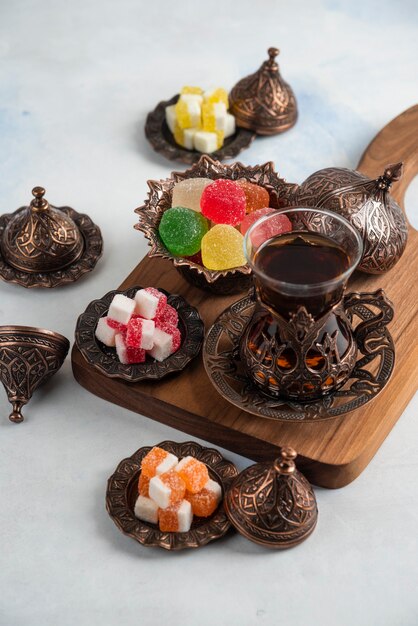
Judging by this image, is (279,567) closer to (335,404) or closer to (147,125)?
(335,404)

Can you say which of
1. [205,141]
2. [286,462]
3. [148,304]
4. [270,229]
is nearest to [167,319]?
[148,304]

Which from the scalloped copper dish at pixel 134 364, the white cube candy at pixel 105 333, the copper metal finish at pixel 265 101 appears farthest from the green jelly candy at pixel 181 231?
the copper metal finish at pixel 265 101

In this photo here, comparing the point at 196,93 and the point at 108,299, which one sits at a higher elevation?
the point at 196,93

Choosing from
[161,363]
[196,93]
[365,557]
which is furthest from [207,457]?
[196,93]

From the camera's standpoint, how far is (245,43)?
134 inches

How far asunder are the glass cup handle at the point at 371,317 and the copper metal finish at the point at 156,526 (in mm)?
380

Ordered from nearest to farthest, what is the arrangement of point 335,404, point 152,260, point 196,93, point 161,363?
1. point 335,404
2. point 161,363
3. point 152,260
4. point 196,93

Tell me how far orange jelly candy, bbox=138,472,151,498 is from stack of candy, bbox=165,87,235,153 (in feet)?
3.90

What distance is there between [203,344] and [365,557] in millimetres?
574

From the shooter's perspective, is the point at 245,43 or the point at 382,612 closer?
the point at 382,612

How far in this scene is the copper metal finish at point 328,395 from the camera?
6.80 feet

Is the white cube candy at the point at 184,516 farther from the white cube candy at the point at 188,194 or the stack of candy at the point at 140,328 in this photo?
the white cube candy at the point at 188,194

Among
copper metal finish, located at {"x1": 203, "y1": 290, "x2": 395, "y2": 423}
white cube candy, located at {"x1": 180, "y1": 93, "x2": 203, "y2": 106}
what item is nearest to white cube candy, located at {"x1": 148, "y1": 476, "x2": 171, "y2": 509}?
copper metal finish, located at {"x1": 203, "y1": 290, "x2": 395, "y2": 423}

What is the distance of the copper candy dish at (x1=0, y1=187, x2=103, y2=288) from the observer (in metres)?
2.56
